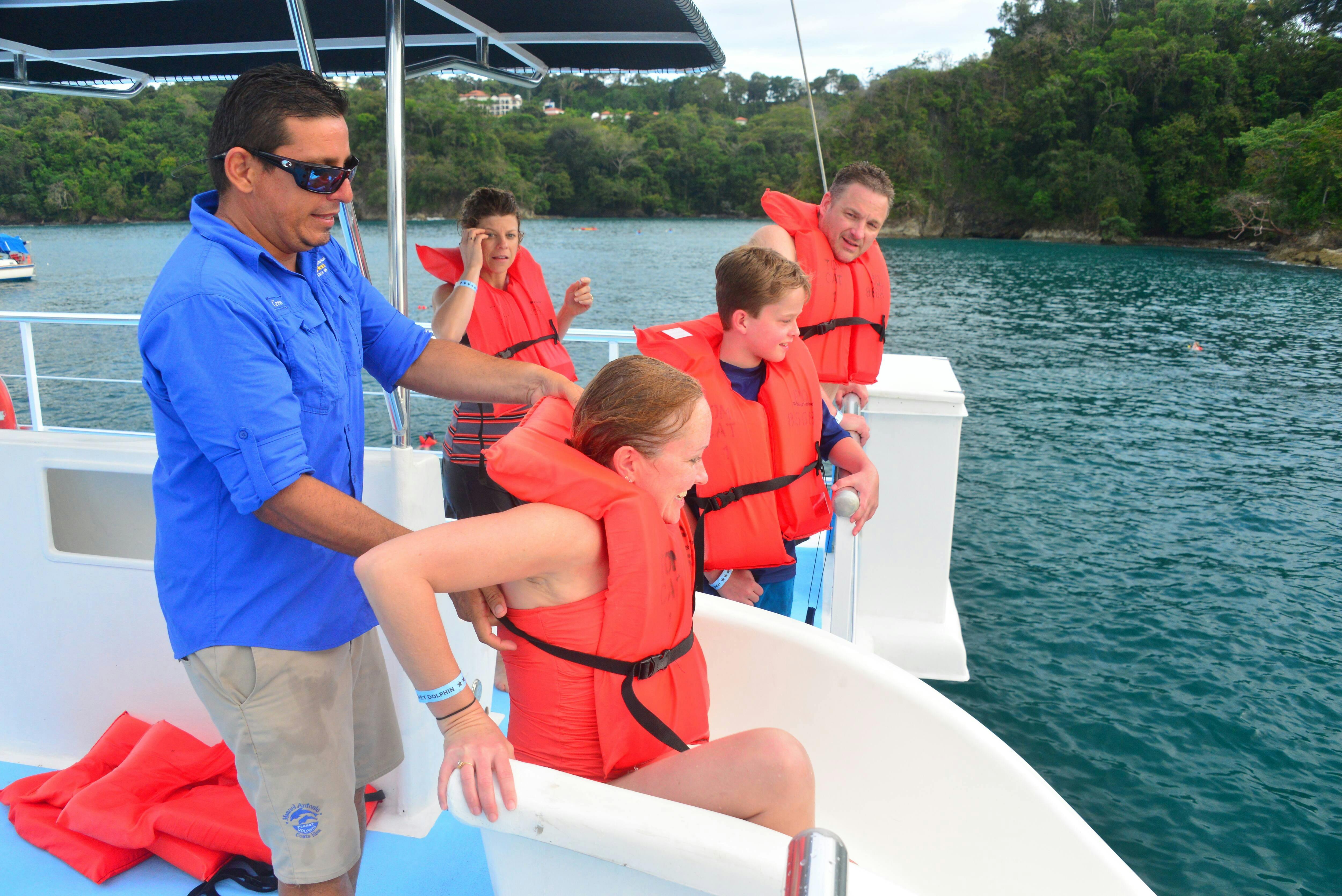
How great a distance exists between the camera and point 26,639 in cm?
203

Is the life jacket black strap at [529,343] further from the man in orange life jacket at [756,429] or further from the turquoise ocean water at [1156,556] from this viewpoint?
the turquoise ocean water at [1156,556]

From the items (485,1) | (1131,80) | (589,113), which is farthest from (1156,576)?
(589,113)

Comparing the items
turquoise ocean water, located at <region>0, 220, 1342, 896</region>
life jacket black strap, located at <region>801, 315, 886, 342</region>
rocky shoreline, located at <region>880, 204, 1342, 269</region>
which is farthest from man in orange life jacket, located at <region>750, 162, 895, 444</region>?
rocky shoreline, located at <region>880, 204, 1342, 269</region>

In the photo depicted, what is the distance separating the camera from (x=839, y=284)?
126 inches

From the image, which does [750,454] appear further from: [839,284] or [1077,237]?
[1077,237]

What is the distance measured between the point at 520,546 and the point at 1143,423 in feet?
39.8

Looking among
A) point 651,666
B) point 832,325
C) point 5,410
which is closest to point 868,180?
point 832,325

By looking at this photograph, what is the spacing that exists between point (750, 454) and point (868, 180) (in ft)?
4.33

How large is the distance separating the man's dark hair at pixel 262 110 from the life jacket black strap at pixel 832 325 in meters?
2.20

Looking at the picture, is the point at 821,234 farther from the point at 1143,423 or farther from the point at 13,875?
the point at 1143,423

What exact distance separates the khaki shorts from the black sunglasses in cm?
A: 64

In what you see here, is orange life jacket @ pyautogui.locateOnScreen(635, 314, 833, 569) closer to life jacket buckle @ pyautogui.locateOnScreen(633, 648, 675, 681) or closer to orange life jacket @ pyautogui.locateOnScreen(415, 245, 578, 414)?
life jacket buckle @ pyautogui.locateOnScreen(633, 648, 675, 681)

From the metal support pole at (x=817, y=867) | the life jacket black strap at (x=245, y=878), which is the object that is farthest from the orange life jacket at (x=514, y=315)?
the metal support pole at (x=817, y=867)

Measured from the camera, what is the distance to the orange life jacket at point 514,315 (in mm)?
3059
